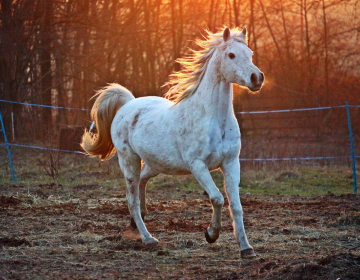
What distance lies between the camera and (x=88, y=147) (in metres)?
6.62

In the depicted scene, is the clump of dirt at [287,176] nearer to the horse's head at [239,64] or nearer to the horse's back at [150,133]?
the horse's back at [150,133]

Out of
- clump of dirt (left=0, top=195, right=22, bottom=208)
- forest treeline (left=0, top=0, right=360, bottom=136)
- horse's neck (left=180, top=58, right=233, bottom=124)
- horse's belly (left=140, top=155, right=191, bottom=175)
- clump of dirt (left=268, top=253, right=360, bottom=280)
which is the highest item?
forest treeline (left=0, top=0, right=360, bottom=136)

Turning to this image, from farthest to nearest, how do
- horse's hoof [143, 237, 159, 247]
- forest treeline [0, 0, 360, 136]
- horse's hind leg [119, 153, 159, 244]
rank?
forest treeline [0, 0, 360, 136] → horse's hind leg [119, 153, 159, 244] → horse's hoof [143, 237, 159, 247]

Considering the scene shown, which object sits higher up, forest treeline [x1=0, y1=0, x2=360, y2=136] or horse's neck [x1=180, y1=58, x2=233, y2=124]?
forest treeline [x1=0, y1=0, x2=360, y2=136]

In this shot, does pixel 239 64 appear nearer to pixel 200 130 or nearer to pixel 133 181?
pixel 200 130

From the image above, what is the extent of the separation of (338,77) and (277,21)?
4.80 metres

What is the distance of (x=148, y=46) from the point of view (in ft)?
63.2

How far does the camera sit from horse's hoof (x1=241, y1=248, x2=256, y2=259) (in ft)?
14.8

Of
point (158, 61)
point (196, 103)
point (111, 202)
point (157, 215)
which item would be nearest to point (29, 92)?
point (158, 61)

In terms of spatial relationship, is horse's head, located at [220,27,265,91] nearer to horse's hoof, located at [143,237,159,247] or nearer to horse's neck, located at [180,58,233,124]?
horse's neck, located at [180,58,233,124]

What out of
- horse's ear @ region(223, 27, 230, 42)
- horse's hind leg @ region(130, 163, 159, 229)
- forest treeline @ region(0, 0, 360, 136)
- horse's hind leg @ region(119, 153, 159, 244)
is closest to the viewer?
horse's ear @ region(223, 27, 230, 42)

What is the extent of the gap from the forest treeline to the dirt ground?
7.77m

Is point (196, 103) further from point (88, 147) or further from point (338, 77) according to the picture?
point (338, 77)

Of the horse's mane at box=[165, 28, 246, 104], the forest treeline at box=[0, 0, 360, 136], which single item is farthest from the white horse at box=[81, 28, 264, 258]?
the forest treeline at box=[0, 0, 360, 136]
